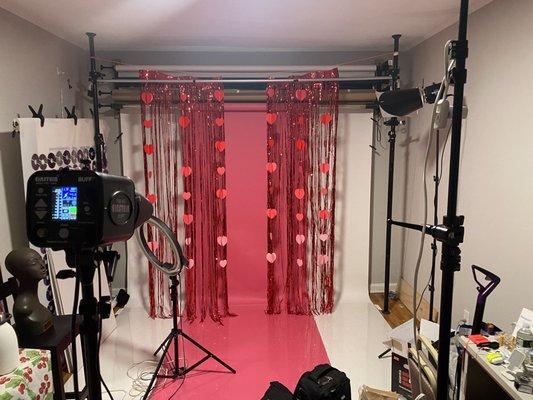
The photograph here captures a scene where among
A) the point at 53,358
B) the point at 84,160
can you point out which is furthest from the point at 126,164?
the point at 53,358

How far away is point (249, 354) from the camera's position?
2.67m

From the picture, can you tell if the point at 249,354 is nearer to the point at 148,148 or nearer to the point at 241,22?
the point at 148,148

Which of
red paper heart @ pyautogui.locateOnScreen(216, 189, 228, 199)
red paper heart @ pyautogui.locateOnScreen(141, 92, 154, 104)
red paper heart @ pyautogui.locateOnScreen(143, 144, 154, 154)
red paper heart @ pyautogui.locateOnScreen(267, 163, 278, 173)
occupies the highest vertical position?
red paper heart @ pyautogui.locateOnScreen(141, 92, 154, 104)

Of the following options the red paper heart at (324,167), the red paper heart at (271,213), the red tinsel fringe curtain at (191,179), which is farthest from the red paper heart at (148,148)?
the red paper heart at (324,167)

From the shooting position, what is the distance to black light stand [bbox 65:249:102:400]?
0.90 m

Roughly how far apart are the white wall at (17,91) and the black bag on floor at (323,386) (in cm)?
164

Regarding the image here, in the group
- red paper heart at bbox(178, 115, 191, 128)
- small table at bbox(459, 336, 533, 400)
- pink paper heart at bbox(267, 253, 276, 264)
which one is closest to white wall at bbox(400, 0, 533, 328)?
small table at bbox(459, 336, 533, 400)

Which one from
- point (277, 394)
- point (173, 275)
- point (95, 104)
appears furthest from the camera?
point (95, 104)

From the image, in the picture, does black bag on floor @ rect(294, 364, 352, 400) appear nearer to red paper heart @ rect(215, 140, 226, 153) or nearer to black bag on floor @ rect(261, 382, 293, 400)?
black bag on floor @ rect(261, 382, 293, 400)

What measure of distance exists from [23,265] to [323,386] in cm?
147

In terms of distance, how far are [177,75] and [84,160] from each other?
0.98 m

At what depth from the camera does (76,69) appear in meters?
3.04

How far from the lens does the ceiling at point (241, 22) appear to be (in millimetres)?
2154

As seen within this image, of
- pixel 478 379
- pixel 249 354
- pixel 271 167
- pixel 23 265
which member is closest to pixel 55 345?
pixel 23 265
